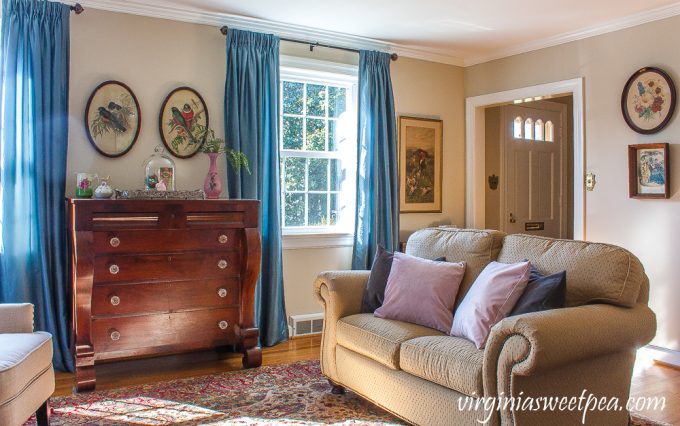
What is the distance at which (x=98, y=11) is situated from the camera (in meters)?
3.91

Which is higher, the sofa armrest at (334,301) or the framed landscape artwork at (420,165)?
the framed landscape artwork at (420,165)

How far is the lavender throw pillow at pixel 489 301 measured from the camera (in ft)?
8.46

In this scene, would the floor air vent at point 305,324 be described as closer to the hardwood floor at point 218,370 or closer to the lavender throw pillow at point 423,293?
the hardwood floor at point 218,370

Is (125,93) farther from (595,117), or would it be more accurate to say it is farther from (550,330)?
(595,117)

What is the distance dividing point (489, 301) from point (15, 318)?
7.10 ft

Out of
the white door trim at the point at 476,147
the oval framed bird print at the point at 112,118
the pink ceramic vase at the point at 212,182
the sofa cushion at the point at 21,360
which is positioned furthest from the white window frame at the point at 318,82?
the sofa cushion at the point at 21,360

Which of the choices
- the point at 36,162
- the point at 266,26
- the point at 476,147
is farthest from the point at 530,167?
the point at 36,162

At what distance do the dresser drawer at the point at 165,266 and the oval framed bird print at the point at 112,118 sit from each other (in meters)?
0.84

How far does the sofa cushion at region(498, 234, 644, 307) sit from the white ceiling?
1.98 meters

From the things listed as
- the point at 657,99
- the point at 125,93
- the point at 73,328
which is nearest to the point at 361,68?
the point at 125,93

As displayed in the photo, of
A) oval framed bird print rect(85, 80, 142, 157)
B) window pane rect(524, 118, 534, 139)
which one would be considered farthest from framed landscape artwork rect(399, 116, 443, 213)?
oval framed bird print rect(85, 80, 142, 157)

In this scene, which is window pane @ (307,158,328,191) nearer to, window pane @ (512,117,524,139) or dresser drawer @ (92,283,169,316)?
dresser drawer @ (92,283,169,316)

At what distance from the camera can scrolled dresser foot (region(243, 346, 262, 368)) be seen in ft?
12.5

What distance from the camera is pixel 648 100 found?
13.7ft
